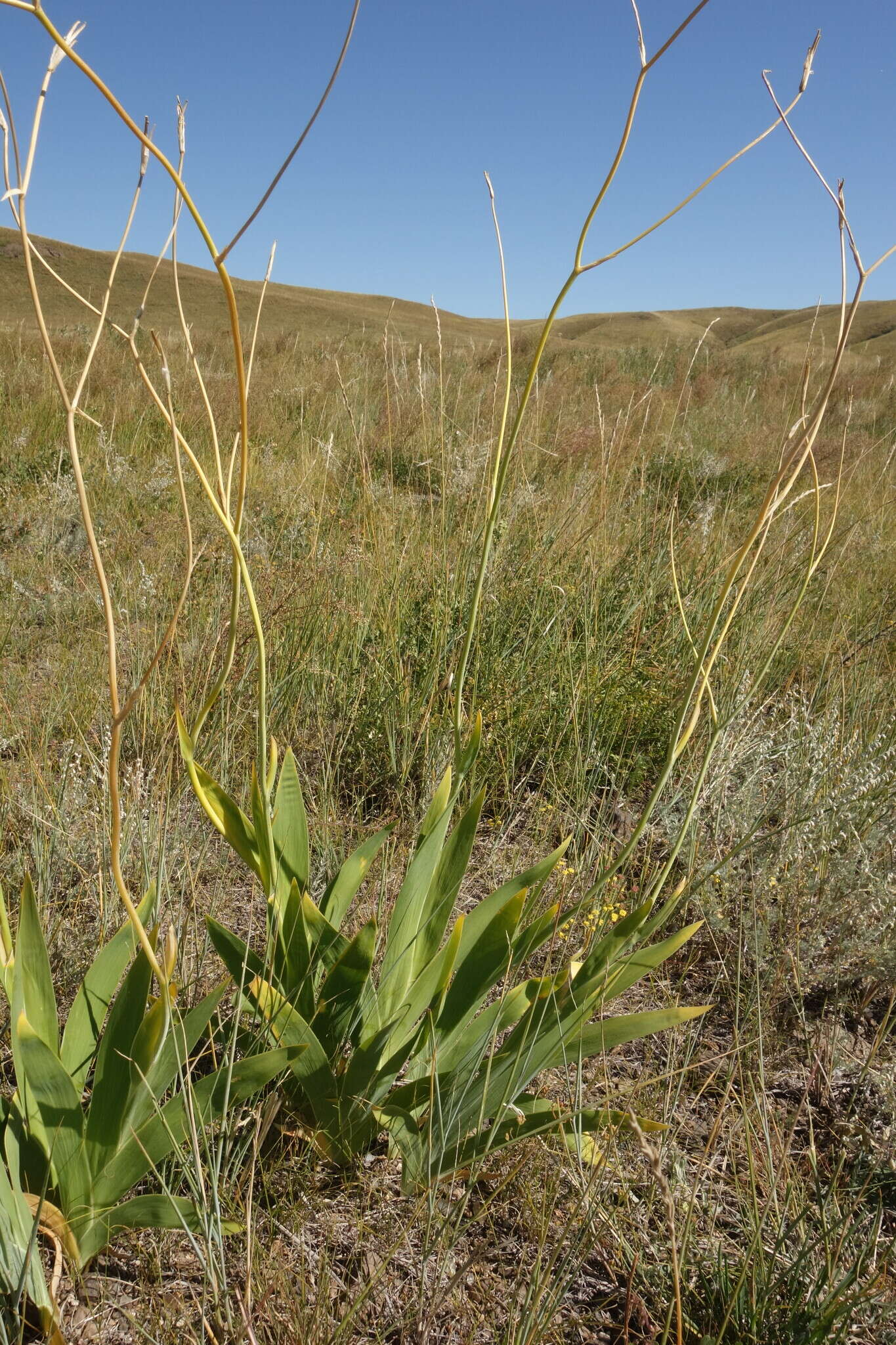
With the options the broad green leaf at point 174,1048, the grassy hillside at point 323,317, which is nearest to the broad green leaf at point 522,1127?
the broad green leaf at point 174,1048

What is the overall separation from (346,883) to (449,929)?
1.41 ft

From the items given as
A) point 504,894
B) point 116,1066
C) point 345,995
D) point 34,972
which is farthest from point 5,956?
point 504,894

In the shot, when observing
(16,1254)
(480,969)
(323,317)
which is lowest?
(16,1254)

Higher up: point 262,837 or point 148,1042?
point 262,837

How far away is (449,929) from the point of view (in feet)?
4.96

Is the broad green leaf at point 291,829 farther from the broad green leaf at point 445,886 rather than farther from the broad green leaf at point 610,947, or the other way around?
the broad green leaf at point 610,947

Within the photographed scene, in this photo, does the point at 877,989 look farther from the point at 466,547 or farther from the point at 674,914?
the point at 466,547

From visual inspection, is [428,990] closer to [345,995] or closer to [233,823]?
[345,995]

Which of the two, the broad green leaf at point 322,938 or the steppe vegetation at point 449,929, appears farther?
the broad green leaf at point 322,938

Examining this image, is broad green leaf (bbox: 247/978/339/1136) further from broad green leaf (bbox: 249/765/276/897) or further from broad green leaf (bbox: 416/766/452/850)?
broad green leaf (bbox: 416/766/452/850)

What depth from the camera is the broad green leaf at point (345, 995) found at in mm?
958

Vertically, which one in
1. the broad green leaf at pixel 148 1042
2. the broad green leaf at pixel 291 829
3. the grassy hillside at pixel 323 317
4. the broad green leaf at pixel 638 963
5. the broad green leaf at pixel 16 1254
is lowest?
the broad green leaf at pixel 16 1254

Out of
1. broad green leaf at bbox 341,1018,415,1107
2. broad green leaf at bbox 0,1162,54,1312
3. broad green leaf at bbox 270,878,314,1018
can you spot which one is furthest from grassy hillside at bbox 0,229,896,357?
broad green leaf at bbox 0,1162,54,1312

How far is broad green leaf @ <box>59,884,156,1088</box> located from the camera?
94 cm
